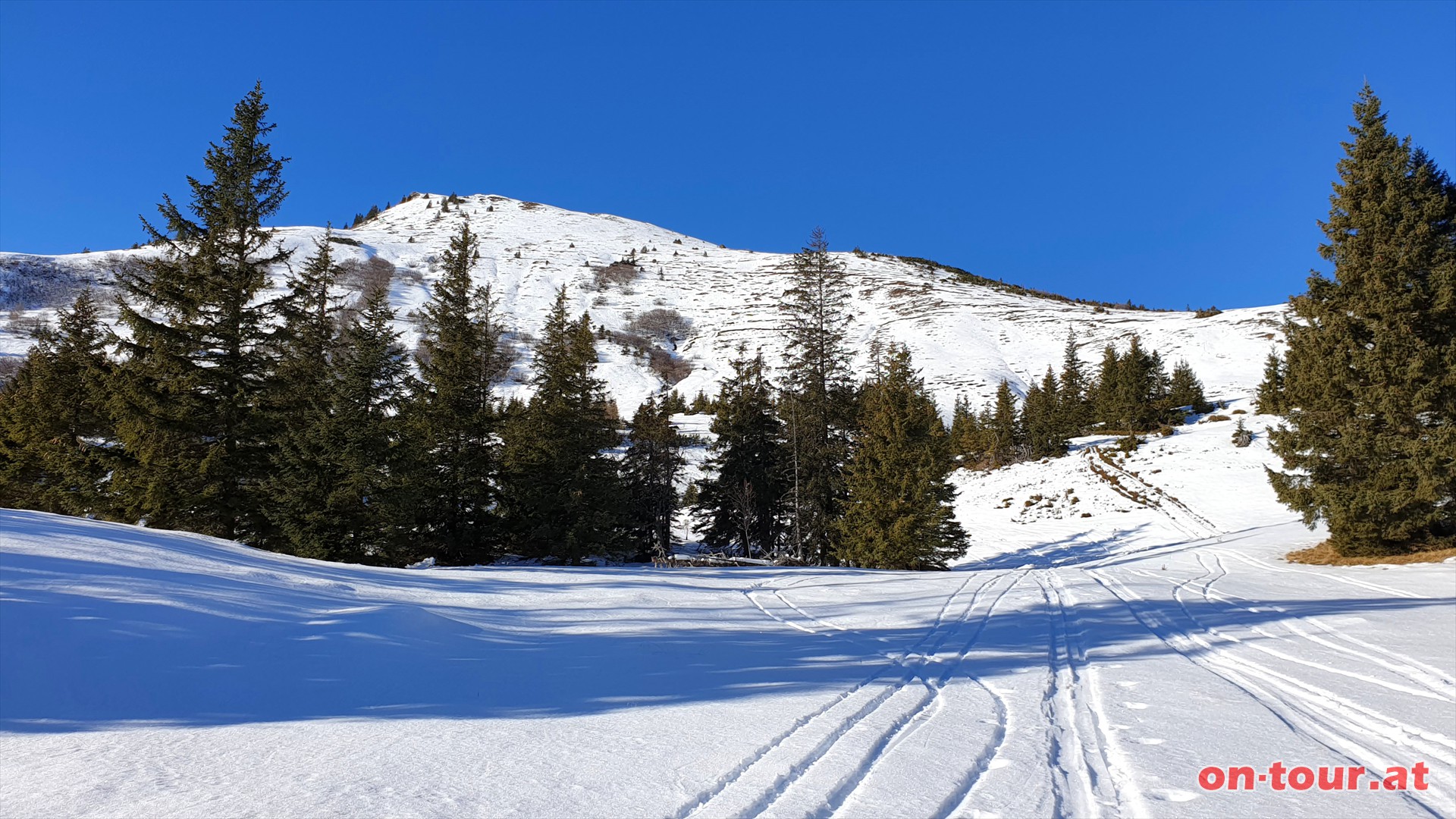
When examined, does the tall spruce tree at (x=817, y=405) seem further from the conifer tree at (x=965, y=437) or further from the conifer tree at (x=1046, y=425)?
the conifer tree at (x=965, y=437)

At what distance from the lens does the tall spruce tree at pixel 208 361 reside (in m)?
14.7

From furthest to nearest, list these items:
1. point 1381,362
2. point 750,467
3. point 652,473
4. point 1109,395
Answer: point 1109,395 → point 652,473 → point 750,467 → point 1381,362

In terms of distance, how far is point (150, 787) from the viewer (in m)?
2.77

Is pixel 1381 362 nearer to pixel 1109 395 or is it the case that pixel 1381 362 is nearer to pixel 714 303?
pixel 1109 395

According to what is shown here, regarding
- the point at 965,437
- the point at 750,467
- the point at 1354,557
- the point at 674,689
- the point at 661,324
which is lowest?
the point at 674,689

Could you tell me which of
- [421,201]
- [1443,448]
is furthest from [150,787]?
[421,201]

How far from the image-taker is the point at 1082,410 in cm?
5459

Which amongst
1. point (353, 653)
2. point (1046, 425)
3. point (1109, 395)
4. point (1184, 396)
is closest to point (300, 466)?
point (353, 653)

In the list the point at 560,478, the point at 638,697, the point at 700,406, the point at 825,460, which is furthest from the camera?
the point at 700,406

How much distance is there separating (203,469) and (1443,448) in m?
29.0

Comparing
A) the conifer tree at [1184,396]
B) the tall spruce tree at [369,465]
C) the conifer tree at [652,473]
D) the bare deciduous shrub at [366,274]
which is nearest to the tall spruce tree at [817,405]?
the conifer tree at [652,473]

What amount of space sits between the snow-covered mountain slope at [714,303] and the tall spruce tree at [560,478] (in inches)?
1554

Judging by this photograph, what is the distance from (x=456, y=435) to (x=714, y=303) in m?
100

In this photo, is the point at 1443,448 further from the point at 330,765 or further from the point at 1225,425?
the point at 1225,425
